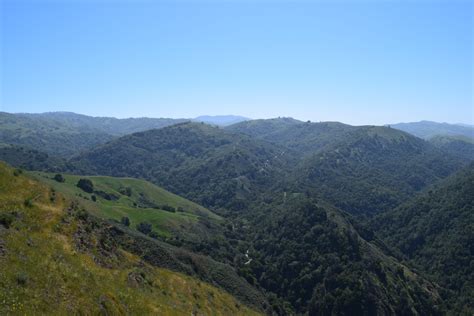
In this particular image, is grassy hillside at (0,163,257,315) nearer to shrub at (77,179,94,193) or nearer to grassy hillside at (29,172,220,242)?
grassy hillside at (29,172,220,242)

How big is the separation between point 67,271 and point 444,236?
174 metres

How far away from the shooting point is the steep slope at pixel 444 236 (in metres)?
137

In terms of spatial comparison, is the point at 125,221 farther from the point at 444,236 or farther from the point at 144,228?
the point at 444,236

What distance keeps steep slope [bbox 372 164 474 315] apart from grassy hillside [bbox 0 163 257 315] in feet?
361

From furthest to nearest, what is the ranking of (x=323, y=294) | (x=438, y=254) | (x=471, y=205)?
1. (x=471, y=205)
2. (x=438, y=254)
3. (x=323, y=294)

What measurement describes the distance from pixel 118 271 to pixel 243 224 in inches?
5845

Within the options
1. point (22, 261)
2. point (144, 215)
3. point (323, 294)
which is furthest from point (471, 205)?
point (22, 261)

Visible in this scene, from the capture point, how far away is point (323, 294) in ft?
357

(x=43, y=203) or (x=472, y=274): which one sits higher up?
(x=43, y=203)

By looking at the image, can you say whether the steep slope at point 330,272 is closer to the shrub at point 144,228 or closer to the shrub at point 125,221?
the shrub at point 144,228

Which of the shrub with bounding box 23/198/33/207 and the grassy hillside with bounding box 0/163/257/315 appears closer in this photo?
the grassy hillside with bounding box 0/163/257/315

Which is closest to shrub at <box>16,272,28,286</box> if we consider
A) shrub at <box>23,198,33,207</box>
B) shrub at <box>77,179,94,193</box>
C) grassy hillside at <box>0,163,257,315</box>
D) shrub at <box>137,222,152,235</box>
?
grassy hillside at <box>0,163,257,315</box>

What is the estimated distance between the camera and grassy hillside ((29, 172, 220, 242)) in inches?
4779

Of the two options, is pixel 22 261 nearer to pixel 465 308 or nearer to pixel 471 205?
pixel 465 308
